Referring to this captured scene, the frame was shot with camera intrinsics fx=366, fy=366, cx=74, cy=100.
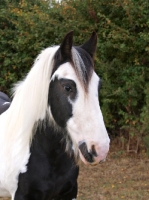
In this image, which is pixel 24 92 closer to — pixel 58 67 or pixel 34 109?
pixel 34 109

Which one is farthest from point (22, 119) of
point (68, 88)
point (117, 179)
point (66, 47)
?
point (117, 179)

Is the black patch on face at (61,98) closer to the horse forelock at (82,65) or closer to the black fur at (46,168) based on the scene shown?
the horse forelock at (82,65)

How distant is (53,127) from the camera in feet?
9.00

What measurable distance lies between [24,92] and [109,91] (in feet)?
13.1

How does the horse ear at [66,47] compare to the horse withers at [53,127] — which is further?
the horse ear at [66,47]

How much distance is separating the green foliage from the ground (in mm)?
562

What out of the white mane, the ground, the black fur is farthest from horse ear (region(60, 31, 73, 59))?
the ground

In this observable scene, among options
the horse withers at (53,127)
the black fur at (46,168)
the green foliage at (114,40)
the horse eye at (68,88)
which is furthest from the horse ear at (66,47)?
the green foliage at (114,40)

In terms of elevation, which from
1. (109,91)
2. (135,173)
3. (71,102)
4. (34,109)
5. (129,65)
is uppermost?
(71,102)

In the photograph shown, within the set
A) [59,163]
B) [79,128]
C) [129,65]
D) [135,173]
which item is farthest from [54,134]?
[129,65]

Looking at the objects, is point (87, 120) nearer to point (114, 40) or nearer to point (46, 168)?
point (46, 168)

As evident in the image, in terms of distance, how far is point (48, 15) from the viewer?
7.25 m

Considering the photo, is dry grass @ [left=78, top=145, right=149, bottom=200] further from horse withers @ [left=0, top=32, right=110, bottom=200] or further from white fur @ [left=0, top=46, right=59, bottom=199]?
white fur @ [left=0, top=46, right=59, bottom=199]

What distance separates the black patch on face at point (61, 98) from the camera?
2441mm
